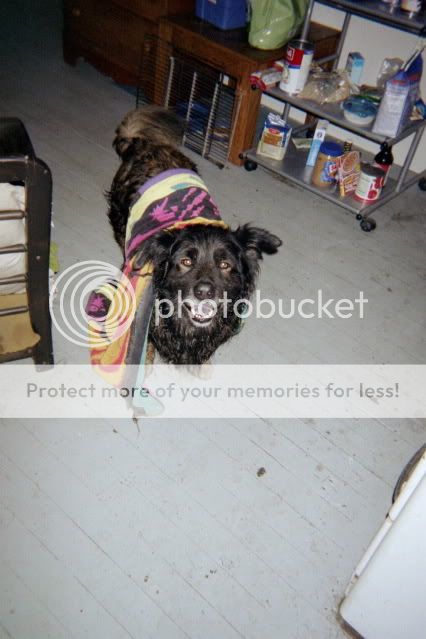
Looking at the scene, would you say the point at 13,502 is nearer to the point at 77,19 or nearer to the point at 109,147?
the point at 109,147

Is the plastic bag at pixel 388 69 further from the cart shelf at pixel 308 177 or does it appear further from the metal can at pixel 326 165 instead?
the cart shelf at pixel 308 177

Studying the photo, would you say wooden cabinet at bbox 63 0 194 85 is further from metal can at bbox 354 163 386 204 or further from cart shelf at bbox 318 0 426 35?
metal can at bbox 354 163 386 204

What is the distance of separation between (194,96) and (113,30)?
1.14 metres

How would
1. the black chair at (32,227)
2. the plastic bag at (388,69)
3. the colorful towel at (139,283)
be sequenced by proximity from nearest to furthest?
1. the black chair at (32,227)
2. the colorful towel at (139,283)
3. the plastic bag at (388,69)

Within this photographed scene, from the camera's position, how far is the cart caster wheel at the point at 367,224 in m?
3.39

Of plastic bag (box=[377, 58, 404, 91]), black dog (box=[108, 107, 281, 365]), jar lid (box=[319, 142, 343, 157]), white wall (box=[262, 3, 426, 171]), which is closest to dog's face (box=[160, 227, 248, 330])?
black dog (box=[108, 107, 281, 365])

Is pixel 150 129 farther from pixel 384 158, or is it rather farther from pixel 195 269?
pixel 384 158

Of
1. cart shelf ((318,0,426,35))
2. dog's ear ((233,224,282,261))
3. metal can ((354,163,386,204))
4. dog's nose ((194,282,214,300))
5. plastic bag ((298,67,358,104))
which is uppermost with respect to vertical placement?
cart shelf ((318,0,426,35))

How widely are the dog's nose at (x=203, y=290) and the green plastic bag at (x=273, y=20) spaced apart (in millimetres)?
2458

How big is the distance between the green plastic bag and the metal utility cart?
17cm

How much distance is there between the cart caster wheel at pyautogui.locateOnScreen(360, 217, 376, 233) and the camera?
339 cm

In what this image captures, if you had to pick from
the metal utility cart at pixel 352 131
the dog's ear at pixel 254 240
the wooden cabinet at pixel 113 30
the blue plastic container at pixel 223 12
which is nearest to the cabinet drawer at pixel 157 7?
the wooden cabinet at pixel 113 30

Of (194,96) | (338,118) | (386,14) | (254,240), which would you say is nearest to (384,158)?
(338,118)

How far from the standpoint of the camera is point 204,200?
7.41ft
